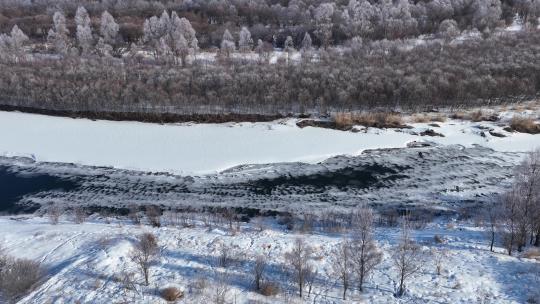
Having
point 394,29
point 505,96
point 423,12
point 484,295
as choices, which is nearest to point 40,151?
point 484,295

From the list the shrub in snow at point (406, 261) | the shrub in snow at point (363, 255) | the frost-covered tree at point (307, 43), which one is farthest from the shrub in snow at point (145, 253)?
the frost-covered tree at point (307, 43)

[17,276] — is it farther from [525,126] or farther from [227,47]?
[227,47]

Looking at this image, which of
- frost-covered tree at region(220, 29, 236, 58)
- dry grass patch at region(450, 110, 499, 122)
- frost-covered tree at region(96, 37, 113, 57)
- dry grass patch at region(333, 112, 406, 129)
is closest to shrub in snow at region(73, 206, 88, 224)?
dry grass patch at region(333, 112, 406, 129)

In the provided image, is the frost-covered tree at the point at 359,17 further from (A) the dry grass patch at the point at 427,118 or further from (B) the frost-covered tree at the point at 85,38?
(B) the frost-covered tree at the point at 85,38

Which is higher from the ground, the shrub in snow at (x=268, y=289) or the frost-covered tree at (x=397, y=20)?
the frost-covered tree at (x=397, y=20)

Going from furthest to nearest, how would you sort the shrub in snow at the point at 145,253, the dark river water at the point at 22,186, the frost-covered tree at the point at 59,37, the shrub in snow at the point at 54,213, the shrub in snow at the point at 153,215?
the frost-covered tree at the point at 59,37 → the dark river water at the point at 22,186 → the shrub in snow at the point at 54,213 → the shrub in snow at the point at 153,215 → the shrub in snow at the point at 145,253

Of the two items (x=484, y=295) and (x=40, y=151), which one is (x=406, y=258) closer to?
(x=484, y=295)

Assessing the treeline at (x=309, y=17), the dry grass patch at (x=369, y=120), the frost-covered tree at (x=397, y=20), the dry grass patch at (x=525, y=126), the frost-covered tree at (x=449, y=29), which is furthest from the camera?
the treeline at (x=309, y=17)
